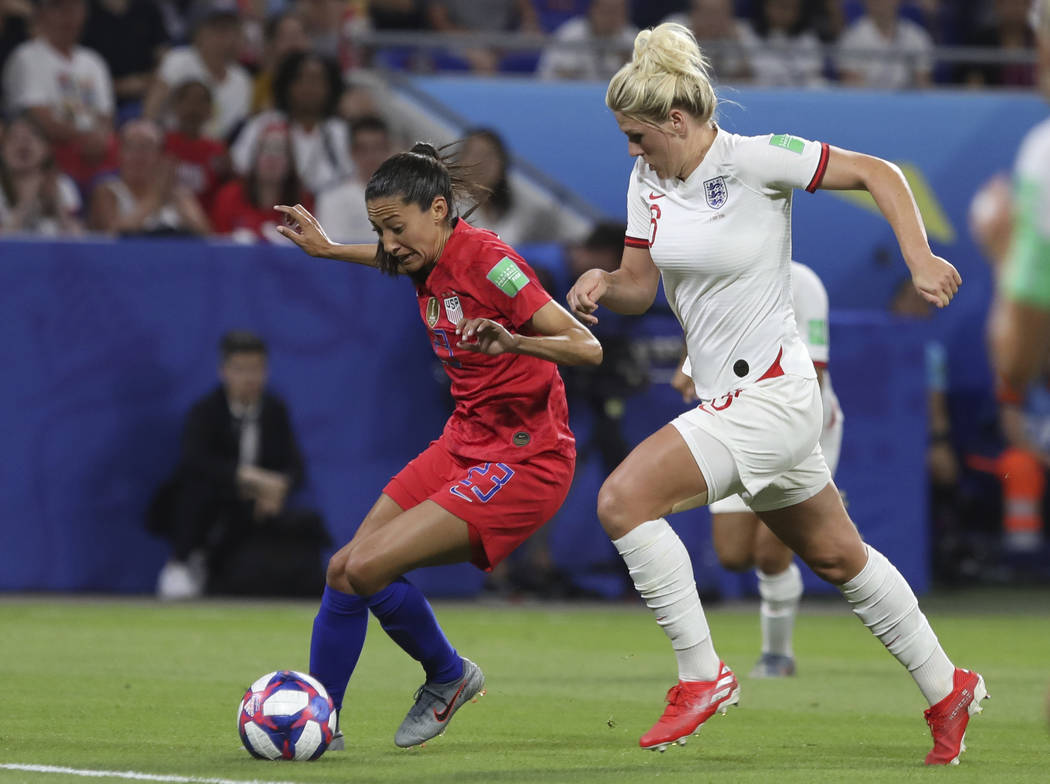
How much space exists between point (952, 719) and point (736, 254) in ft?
5.53

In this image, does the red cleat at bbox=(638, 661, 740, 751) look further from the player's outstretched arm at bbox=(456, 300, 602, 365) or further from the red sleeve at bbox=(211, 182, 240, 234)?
the red sleeve at bbox=(211, 182, 240, 234)

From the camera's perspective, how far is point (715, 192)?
6066 millimetres

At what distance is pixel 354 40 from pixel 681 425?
9888mm

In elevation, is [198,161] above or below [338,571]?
below

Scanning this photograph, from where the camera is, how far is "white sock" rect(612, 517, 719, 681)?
5969 millimetres

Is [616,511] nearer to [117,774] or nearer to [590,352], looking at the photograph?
[590,352]

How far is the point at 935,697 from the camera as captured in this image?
19.9 ft

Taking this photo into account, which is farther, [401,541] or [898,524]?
[898,524]

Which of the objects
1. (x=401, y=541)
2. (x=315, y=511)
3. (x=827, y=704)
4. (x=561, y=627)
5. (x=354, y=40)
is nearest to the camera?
(x=401, y=541)

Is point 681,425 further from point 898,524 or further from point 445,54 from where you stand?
point 445,54

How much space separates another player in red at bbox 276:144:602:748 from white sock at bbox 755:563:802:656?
2.77 metres

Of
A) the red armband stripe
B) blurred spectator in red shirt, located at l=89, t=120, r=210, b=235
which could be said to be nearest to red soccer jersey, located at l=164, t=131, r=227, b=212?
blurred spectator in red shirt, located at l=89, t=120, r=210, b=235

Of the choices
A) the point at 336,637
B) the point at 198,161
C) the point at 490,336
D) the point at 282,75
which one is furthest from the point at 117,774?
the point at 282,75

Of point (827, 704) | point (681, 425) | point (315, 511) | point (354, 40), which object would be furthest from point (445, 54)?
point (681, 425)
